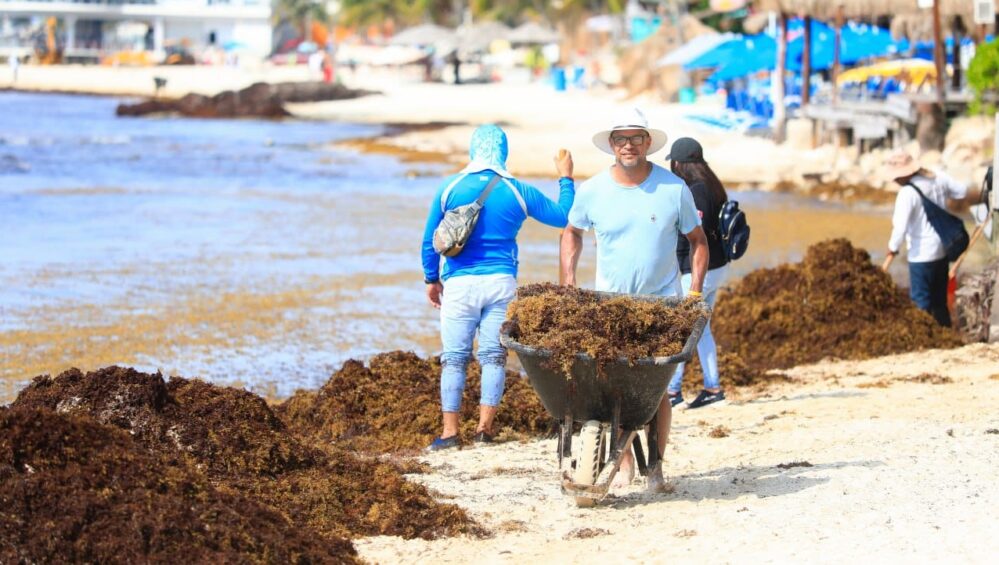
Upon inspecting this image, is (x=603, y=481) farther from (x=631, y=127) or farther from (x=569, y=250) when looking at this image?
(x=631, y=127)

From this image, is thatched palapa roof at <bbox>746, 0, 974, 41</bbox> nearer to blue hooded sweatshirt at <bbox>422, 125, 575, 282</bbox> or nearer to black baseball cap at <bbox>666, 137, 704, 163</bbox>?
black baseball cap at <bbox>666, 137, 704, 163</bbox>

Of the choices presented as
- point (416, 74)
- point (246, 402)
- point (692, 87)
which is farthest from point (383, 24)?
point (246, 402)

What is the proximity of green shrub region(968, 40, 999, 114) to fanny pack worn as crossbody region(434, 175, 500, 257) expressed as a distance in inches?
652

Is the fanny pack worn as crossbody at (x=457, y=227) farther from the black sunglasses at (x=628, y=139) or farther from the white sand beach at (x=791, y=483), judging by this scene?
the white sand beach at (x=791, y=483)

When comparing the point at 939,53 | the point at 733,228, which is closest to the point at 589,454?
the point at 733,228

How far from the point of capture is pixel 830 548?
5215 mm

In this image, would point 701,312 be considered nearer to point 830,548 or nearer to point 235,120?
point 830,548

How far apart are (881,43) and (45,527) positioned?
35024mm

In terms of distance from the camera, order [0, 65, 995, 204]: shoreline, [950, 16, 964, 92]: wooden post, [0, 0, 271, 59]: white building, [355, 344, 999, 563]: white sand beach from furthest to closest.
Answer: [0, 0, 271, 59]: white building
[950, 16, 964, 92]: wooden post
[0, 65, 995, 204]: shoreline
[355, 344, 999, 563]: white sand beach

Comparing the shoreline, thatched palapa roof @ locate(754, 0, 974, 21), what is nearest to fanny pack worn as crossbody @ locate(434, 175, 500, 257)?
the shoreline

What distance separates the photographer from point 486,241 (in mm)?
7133

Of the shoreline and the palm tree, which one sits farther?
the palm tree

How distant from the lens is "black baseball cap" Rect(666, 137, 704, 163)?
8227 mm

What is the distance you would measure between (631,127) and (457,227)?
117cm
